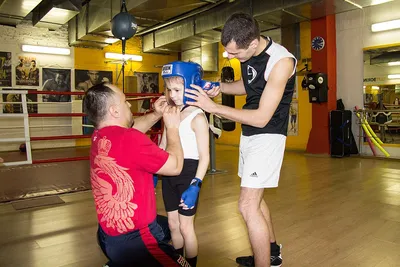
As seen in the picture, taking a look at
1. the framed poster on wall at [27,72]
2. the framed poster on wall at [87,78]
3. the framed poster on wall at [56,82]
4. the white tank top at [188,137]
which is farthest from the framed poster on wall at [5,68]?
the white tank top at [188,137]

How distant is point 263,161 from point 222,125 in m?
6.14

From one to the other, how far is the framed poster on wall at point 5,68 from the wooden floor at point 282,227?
6.48m

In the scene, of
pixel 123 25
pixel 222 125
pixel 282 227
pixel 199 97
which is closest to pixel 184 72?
pixel 199 97

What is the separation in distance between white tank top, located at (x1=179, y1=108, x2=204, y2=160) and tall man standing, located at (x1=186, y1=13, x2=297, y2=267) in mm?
186

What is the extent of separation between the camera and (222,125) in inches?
311

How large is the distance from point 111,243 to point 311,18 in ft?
23.7

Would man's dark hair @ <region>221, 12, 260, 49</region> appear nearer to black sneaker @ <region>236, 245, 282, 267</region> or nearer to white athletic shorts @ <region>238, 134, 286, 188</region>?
white athletic shorts @ <region>238, 134, 286, 188</region>

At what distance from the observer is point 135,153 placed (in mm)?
1299

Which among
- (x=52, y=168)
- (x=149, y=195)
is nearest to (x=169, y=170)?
(x=149, y=195)

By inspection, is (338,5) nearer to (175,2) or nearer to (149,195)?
(175,2)

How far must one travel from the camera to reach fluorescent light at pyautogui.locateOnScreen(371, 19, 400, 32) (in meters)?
6.69

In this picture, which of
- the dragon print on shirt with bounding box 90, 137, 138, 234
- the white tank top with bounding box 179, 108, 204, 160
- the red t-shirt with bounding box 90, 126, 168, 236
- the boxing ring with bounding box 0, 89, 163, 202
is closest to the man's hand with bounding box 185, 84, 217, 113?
the white tank top with bounding box 179, 108, 204, 160

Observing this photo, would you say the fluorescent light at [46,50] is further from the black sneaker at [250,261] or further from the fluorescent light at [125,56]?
the black sneaker at [250,261]

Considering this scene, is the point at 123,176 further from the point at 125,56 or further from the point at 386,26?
the point at 125,56
